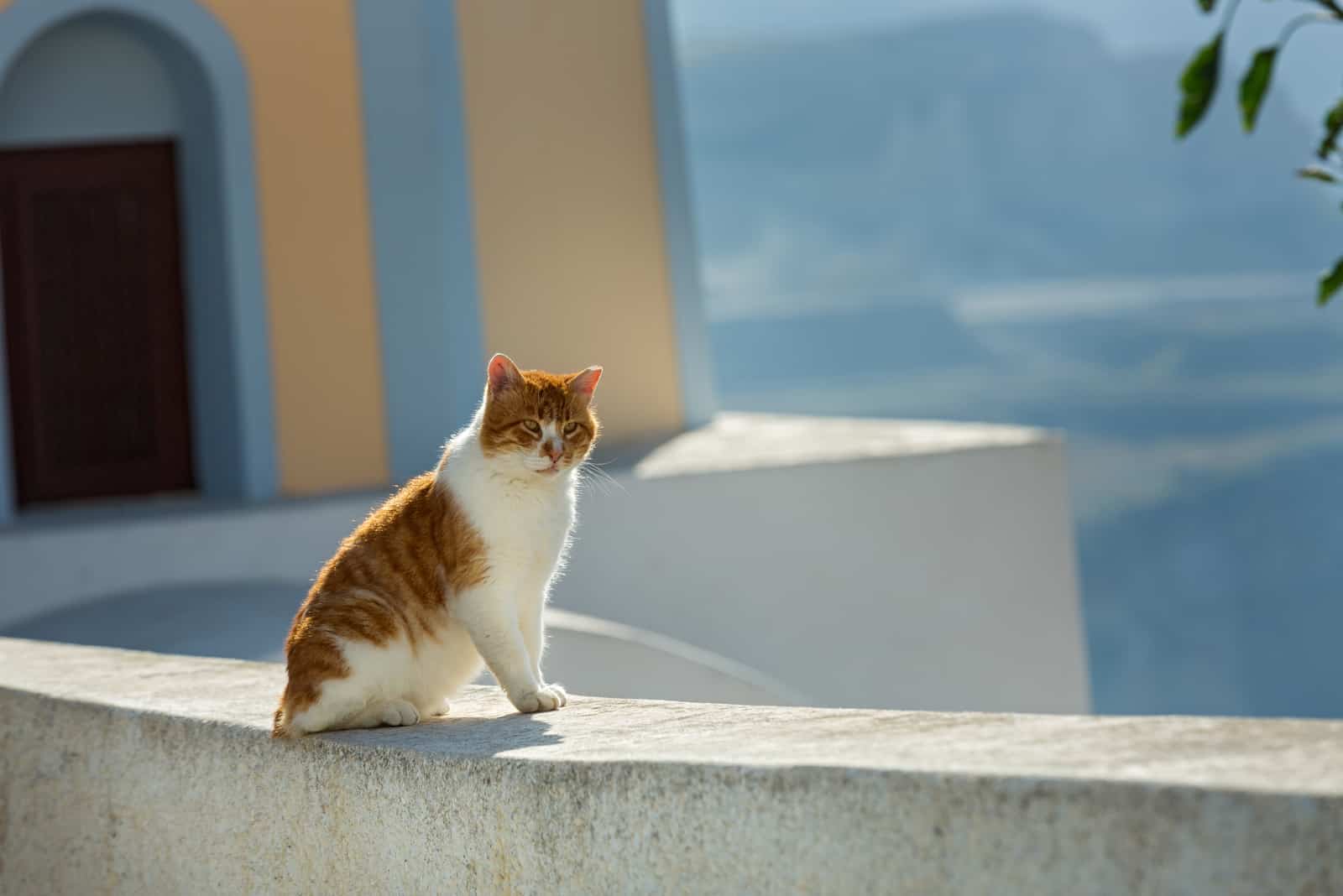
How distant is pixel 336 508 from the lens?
9.05m

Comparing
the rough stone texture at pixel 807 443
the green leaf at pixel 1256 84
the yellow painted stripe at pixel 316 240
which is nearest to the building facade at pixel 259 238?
the yellow painted stripe at pixel 316 240

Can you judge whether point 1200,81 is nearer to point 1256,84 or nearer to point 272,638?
point 1256,84

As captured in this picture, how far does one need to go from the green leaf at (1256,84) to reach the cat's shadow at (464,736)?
146cm

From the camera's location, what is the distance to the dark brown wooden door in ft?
32.1

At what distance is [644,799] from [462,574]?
97cm

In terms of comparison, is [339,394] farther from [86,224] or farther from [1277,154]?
[1277,154]

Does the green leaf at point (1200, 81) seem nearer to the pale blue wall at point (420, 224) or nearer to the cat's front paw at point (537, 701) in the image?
the cat's front paw at point (537, 701)

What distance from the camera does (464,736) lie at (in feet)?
9.23

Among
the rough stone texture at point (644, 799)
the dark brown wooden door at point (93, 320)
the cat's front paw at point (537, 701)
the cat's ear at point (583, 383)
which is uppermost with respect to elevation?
the dark brown wooden door at point (93, 320)

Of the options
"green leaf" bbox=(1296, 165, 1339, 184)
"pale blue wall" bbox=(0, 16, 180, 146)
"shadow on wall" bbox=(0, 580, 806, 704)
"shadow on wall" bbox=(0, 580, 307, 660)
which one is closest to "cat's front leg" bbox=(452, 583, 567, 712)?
Answer: "green leaf" bbox=(1296, 165, 1339, 184)

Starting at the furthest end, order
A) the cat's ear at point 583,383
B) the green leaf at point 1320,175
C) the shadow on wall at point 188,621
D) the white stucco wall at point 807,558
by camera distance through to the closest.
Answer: the white stucco wall at point 807,558, the shadow on wall at point 188,621, the cat's ear at point 583,383, the green leaf at point 1320,175

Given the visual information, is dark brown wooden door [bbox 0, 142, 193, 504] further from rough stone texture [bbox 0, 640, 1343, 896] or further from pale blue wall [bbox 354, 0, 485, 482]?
rough stone texture [bbox 0, 640, 1343, 896]

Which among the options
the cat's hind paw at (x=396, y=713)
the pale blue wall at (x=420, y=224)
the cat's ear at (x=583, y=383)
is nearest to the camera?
the cat's hind paw at (x=396, y=713)

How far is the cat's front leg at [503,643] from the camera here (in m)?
3.12
